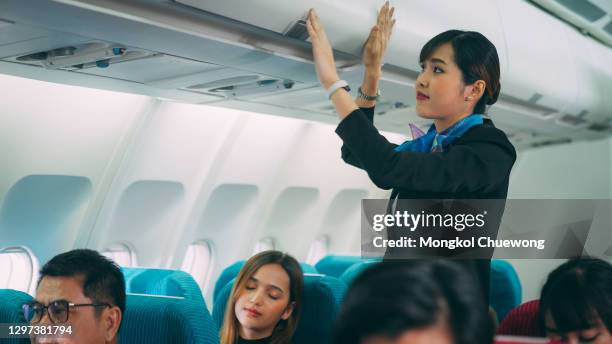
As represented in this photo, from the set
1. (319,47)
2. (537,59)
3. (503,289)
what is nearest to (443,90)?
(319,47)

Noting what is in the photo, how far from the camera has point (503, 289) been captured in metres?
4.01

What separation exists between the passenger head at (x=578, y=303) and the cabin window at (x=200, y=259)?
448 centimetres

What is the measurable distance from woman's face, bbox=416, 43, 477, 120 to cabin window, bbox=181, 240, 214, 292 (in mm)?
4331

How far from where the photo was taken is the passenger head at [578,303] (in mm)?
1835

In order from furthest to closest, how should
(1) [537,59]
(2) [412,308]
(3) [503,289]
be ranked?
(1) [537,59], (3) [503,289], (2) [412,308]

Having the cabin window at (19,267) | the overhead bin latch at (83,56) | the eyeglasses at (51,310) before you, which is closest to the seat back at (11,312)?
the eyeglasses at (51,310)

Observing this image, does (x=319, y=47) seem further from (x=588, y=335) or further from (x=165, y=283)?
(x=588, y=335)

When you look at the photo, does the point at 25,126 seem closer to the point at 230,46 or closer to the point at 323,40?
the point at 230,46

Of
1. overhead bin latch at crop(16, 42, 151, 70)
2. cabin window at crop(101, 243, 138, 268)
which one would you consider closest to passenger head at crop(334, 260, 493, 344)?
overhead bin latch at crop(16, 42, 151, 70)

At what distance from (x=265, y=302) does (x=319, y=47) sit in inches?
60.3

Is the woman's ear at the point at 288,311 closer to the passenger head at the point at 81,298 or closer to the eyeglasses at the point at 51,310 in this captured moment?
the passenger head at the point at 81,298

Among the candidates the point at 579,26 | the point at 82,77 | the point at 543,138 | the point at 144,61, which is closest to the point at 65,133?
the point at 82,77

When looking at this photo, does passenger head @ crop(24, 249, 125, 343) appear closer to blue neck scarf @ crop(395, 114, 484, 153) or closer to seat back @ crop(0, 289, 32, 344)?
seat back @ crop(0, 289, 32, 344)

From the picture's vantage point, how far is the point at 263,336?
11.0 feet
